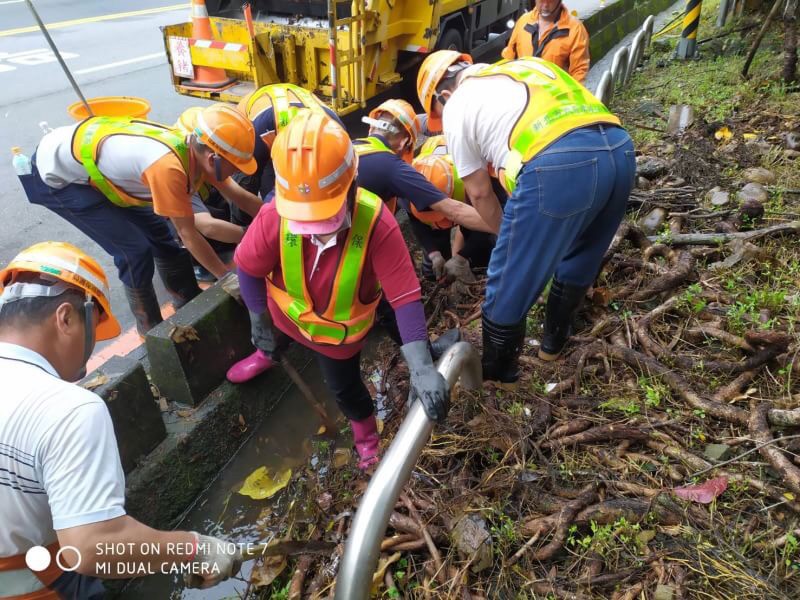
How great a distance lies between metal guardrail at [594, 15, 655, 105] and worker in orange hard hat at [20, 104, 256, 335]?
4.06 meters

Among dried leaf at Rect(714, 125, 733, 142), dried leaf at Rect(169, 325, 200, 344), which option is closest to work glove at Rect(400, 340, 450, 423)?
dried leaf at Rect(169, 325, 200, 344)

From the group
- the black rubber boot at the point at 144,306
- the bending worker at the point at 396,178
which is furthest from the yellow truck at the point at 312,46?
the black rubber boot at the point at 144,306

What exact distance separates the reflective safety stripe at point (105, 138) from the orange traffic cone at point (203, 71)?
3541 mm

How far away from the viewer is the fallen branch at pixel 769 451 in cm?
184

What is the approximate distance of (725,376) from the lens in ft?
8.05

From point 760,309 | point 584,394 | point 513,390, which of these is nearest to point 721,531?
point 584,394

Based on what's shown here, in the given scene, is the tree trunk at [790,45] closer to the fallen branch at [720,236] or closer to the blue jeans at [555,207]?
the fallen branch at [720,236]

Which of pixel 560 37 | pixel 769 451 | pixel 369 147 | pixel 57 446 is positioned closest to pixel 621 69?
pixel 560 37

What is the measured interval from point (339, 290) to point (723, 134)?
191 inches

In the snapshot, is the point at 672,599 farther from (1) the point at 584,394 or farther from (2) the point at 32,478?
(2) the point at 32,478

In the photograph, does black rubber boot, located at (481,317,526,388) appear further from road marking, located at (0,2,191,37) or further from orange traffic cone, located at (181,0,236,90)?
road marking, located at (0,2,191,37)

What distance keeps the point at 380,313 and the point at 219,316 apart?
37.1 inches

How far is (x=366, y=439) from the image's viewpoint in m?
2.94

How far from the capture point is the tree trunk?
18.7 feet
